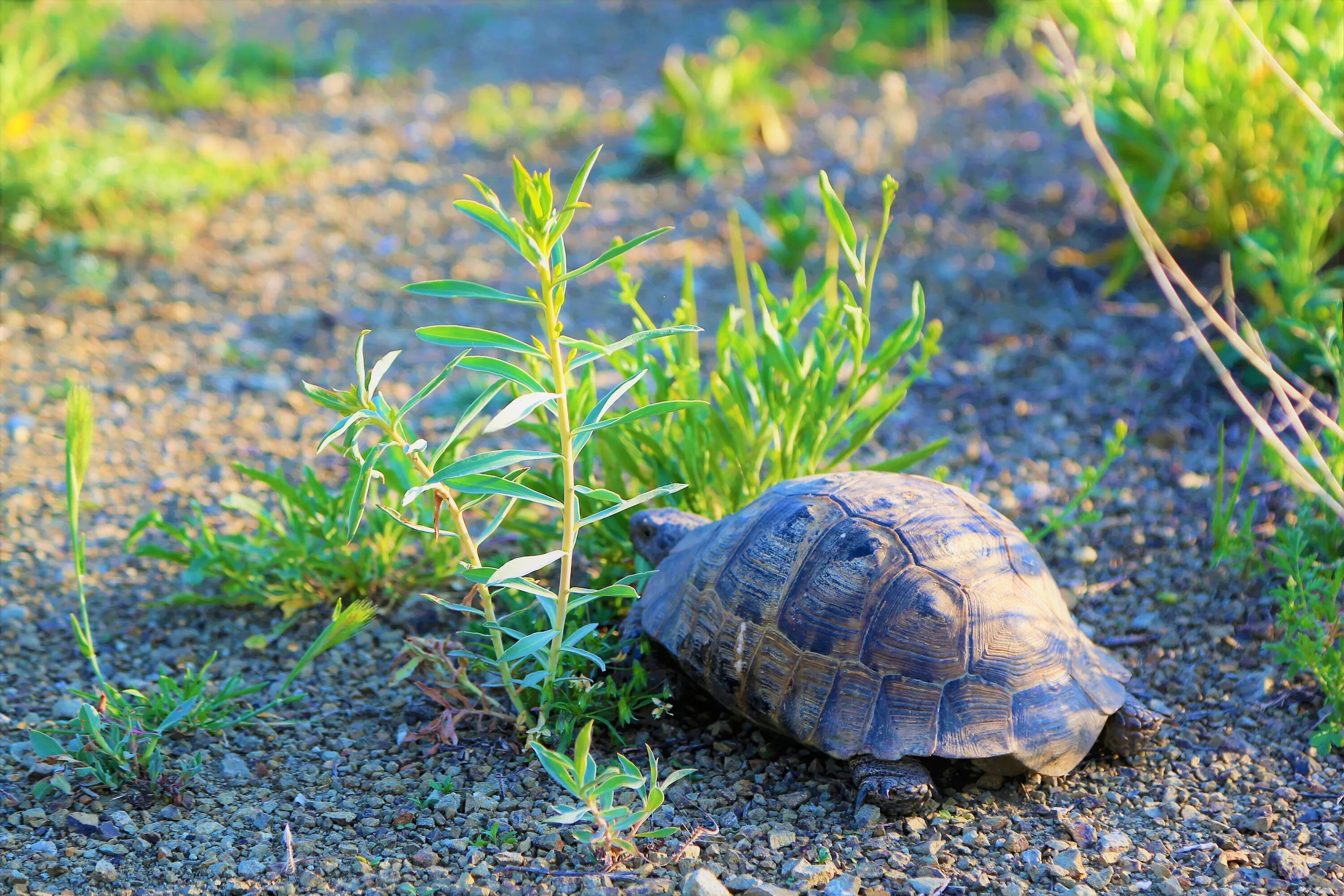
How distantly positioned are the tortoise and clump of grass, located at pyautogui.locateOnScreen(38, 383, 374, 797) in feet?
2.37

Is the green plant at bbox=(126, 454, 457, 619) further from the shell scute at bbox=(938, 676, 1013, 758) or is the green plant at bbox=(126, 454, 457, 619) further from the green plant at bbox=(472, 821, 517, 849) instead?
the shell scute at bbox=(938, 676, 1013, 758)

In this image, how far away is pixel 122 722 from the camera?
2.21 m

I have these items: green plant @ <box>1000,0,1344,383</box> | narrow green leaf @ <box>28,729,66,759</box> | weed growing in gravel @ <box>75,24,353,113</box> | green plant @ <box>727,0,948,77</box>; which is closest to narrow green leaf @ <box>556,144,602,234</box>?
narrow green leaf @ <box>28,729,66,759</box>

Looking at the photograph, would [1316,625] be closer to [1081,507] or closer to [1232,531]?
[1232,531]

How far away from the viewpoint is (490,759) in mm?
2285

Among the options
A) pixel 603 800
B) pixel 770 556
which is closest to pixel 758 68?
pixel 770 556

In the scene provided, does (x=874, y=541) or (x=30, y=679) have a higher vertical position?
(x=874, y=541)

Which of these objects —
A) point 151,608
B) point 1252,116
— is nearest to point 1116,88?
point 1252,116

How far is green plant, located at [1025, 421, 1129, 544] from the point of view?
271 cm

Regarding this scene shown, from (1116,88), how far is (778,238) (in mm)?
1308

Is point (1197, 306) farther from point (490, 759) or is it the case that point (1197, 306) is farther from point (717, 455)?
point (490, 759)

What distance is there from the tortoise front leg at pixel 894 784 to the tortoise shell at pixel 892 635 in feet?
0.19

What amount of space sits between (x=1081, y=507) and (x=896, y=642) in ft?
4.18

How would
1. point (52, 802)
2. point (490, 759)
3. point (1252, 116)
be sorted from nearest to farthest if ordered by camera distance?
point (52, 802), point (490, 759), point (1252, 116)
